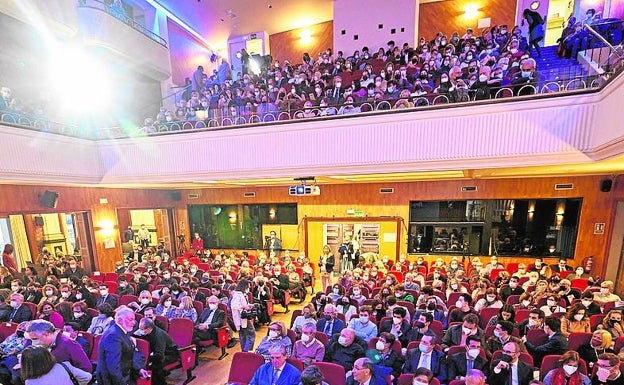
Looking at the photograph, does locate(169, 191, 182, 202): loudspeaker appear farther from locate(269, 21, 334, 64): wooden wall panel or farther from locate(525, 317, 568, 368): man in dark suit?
locate(525, 317, 568, 368): man in dark suit

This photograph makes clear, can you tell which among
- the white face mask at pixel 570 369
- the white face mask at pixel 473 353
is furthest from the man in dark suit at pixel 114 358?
the white face mask at pixel 570 369

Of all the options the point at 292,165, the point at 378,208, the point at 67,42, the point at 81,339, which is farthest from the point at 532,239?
the point at 67,42

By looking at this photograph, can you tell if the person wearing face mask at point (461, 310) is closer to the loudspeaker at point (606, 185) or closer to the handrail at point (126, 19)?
the loudspeaker at point (606, 185)

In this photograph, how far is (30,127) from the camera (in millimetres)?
7344

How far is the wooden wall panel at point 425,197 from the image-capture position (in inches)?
378

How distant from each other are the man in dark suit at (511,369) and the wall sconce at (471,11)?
15446 mm

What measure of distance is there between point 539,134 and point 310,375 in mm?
5748

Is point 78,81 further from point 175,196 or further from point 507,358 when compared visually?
point 507,358

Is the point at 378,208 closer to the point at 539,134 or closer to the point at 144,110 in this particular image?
the point at 539,134

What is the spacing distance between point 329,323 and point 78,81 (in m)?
12.7

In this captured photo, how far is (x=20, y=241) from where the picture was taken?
12.5 metres

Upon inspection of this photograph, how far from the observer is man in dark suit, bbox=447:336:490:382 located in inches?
155

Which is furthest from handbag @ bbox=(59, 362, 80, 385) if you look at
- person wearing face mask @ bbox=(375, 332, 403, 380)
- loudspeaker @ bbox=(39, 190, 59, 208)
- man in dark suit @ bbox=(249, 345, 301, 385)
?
loudspeaker @ bbox=(39, 190, 59, 208)

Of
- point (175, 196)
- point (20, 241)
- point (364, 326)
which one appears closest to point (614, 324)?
point (364, 326)
